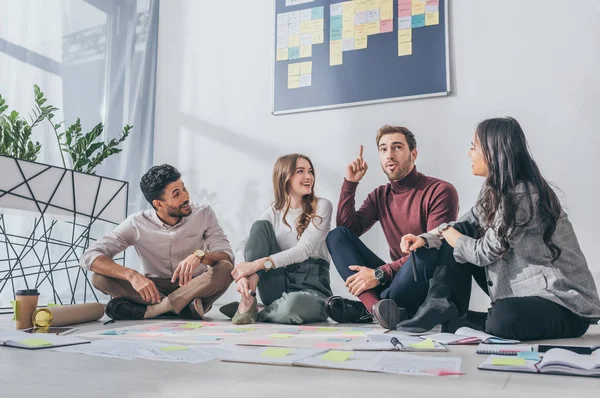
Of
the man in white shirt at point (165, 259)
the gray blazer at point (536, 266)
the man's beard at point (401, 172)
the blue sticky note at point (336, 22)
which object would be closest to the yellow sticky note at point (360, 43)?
the blue sticky note at point (336, 22)

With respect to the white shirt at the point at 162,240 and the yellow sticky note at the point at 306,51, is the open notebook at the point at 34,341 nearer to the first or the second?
the white shirt at the point at 162,240

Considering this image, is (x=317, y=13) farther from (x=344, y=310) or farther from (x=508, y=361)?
(x=508, y=361)

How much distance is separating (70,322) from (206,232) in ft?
2.17

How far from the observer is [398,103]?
2963mm

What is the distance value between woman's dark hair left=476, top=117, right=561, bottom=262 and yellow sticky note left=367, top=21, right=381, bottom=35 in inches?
54.7

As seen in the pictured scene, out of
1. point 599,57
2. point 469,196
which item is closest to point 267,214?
point 469,196

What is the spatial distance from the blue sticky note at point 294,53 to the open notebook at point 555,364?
236 cm

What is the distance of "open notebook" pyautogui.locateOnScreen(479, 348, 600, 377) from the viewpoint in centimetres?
102

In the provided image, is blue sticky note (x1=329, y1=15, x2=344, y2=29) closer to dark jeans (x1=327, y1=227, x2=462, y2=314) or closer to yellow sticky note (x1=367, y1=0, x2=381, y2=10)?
yellow sticky note (x1=367, y1=0, x2=381, y2=10)

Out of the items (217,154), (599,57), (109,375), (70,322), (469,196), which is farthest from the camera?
(217,154)

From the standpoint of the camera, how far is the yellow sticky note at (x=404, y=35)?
9.66 ft

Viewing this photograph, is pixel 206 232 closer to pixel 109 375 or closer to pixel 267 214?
pixel 267 214

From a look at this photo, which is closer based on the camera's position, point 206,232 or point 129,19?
point 206,232

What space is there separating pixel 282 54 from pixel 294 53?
8 centimetres
